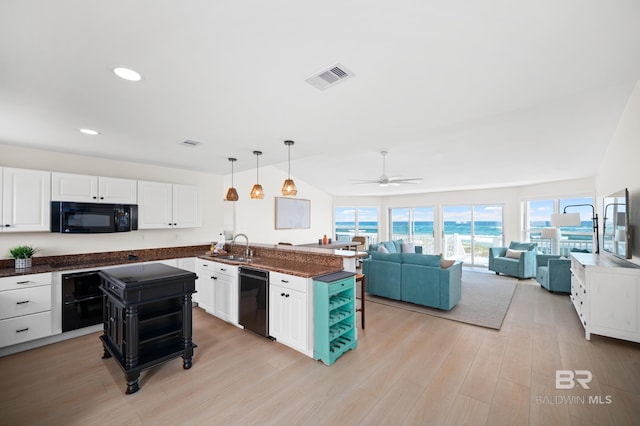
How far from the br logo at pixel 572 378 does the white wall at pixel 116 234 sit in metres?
5.19

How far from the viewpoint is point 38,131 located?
9.53 ft

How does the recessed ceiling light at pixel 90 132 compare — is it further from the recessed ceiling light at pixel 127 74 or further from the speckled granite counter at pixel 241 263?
the speckled granite counter at pixel 241 263

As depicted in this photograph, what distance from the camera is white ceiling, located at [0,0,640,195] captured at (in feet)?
4.43

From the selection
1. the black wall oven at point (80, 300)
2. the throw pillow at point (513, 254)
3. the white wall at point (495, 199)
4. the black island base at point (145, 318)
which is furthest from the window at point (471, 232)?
the black wall oven at point (80, 300)

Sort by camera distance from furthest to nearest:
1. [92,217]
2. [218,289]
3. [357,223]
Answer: [357,223], [218,289], [92,217]

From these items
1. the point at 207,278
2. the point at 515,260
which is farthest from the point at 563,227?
the point at 207,278

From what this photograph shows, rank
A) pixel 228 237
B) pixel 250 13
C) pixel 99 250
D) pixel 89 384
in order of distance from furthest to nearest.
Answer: pixel 228 237, pixel 99 250, pixel 89 384, pixel 250 13

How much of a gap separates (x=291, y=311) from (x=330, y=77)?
2.25 metres

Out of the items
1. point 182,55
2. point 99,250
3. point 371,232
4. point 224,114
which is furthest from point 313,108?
point 371,232

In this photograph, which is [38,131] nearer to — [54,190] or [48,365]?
[54,190]

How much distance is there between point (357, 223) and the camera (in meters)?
9.82

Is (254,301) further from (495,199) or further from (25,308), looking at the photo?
(495,199)

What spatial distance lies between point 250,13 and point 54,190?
3695 mm

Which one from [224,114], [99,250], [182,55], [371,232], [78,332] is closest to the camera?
[182,55]
